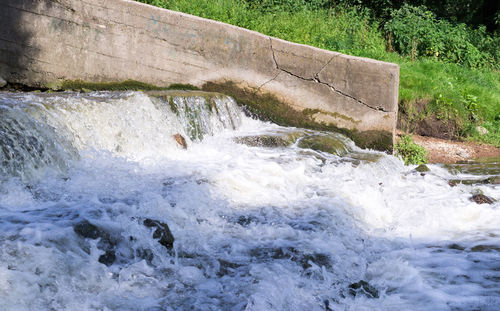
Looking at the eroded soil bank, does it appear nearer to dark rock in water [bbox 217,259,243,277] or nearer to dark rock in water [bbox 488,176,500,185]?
dark rock in water [bbox 488,176,500,185]

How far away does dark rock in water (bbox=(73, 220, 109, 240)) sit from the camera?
348 cm

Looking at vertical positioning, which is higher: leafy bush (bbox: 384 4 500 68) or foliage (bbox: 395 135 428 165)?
leafy bush (bbox: 384 4 500 68)

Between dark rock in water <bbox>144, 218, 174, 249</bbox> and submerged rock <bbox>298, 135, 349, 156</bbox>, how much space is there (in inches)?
144

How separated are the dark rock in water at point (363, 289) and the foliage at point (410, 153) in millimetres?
4961

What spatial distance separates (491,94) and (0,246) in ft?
33.5

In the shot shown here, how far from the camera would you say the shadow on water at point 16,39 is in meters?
7.69

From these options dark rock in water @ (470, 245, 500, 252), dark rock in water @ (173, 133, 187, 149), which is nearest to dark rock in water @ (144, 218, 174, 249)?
dark rock in water @ (470, 245, 500, 252)

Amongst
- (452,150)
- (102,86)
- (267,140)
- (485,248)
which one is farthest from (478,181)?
(102,86)

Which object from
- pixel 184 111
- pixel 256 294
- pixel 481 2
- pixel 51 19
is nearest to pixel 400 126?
pixel 184 111

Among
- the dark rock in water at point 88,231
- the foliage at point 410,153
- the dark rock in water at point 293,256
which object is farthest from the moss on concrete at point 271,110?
the dark rock in water at point 88,231

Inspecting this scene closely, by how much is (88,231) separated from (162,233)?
1.67ft

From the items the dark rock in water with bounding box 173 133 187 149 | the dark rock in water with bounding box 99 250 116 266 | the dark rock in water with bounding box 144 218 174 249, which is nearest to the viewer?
the dark rock in water with bounding box 99 250 116 266

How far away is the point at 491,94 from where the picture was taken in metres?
11.0

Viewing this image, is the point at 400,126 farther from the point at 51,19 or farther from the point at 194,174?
the point at 51,19
